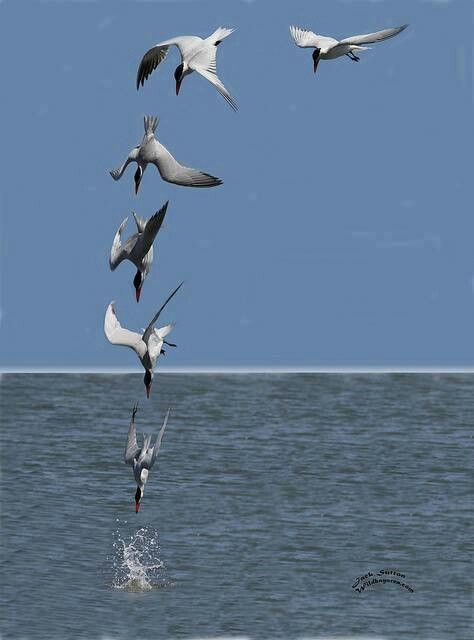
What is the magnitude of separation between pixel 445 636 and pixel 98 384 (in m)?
37.0

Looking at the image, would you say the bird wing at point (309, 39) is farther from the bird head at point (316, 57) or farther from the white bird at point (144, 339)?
the white bird at point (144, 339)

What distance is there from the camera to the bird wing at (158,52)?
16.0 m

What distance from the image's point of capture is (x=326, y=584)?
26641mm

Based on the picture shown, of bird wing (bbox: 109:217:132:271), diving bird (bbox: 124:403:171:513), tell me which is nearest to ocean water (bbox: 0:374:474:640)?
diving bird (bbox: 124:403:171:513)

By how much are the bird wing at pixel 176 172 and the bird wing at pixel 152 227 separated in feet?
1.01

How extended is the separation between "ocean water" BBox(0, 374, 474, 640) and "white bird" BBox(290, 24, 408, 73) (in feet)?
29.5

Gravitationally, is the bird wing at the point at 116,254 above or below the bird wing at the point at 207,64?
below

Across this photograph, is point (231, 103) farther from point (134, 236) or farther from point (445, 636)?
point (445, 636)

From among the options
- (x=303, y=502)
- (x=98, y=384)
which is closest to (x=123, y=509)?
(x=303, y=502)

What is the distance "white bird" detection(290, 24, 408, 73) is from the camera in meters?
16.5

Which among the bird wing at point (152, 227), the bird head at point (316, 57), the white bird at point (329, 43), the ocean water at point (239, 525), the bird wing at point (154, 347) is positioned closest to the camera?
the bird wing at point (152, 227)

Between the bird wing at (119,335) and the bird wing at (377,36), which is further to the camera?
the bird wing at (377,36)

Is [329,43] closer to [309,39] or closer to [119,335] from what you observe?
[309,39]

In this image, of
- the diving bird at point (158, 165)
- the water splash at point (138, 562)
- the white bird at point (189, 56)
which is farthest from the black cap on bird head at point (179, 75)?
the water splash at point (138, 562)
